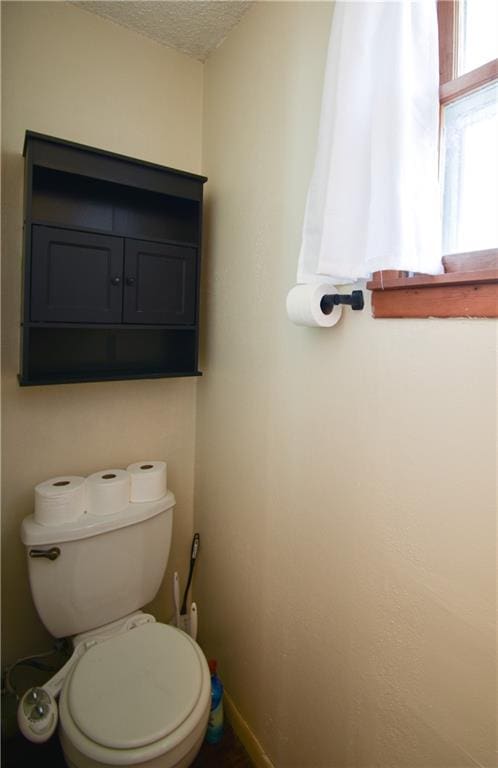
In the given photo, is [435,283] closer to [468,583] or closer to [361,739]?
[468,583]

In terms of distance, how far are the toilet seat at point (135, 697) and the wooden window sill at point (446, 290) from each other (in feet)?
3.55

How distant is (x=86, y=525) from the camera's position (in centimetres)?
132

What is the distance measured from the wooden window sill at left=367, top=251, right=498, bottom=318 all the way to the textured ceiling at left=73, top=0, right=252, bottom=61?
45.0 inches

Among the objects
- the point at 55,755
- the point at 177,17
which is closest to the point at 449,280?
the point at 177,17

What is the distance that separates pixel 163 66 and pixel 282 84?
63 cm

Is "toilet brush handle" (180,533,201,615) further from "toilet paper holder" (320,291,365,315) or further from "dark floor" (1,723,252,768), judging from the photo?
"toilet paper holder" (320,291,365,315)

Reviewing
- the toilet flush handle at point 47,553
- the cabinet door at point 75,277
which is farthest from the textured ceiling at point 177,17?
the toilet flush handle at point 47,553

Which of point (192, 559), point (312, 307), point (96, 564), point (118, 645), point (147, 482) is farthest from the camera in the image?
point (192, 559)

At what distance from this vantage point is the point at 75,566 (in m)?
1.30

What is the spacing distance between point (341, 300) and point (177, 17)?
121cm

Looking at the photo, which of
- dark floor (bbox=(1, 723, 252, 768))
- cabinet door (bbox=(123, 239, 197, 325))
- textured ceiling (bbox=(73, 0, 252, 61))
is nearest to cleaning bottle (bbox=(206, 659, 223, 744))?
dark floor (bbox=(1, 723, 252, 768))

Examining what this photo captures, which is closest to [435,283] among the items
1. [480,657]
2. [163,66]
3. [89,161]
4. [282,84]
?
[480,657]

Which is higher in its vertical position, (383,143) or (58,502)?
(383,143)

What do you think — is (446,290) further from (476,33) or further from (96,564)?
(96,564)
